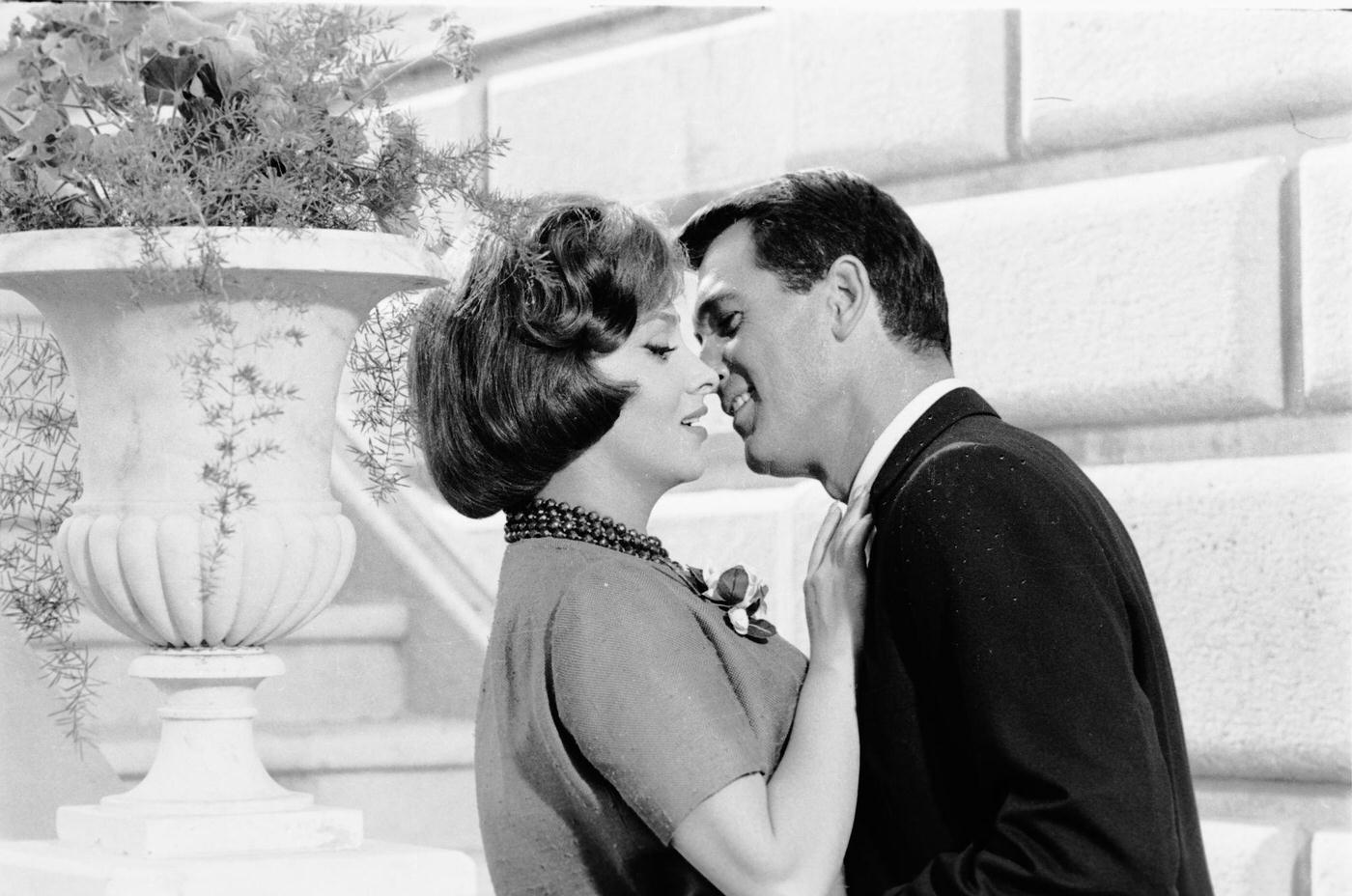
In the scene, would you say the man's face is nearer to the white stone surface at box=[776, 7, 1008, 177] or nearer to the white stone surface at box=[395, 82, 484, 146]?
the white stone surface at box=[776, 7, 1008, 177]

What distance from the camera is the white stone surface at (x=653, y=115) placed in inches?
162

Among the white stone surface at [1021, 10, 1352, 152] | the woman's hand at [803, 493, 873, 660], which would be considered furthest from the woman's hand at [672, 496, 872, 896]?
the white stone surface at [1021, 10, 1352, 152]

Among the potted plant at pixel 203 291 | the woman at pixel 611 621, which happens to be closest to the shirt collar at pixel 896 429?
the woman at pixel 611 621

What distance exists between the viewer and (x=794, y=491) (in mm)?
4059

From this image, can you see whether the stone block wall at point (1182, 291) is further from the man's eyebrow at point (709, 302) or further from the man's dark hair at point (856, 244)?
the man's eyebrow at point (709, 302)

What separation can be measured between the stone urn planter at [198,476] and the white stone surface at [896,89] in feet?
4.98

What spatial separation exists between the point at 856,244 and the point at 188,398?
1.00m

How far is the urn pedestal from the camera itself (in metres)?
2.49

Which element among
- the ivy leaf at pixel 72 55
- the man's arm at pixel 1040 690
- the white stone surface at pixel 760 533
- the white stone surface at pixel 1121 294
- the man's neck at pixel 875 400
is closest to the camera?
the man's arm at pixel 1040 690

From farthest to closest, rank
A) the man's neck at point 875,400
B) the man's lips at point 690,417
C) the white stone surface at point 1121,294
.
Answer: the white stone surface at point 1121,294 < the man's neck at point 875,400 < the man's lips at point 690,417

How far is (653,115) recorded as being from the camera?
4289 millimetres

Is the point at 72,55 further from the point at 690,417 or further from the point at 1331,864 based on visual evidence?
the point at 1331,864

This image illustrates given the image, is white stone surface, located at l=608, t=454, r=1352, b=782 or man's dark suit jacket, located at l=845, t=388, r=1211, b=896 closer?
man's dark suit jacket, located at l=845, t=388, r=1211, b=896

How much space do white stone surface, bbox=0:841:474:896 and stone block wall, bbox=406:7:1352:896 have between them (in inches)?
53.7
